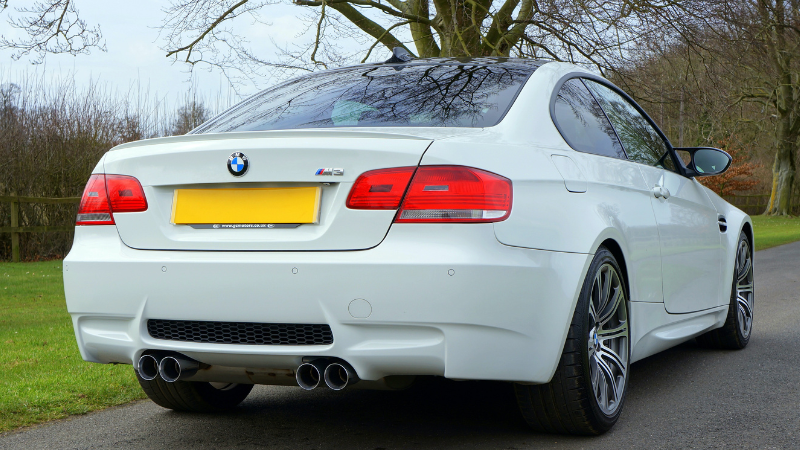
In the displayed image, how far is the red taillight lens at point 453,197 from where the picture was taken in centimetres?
279

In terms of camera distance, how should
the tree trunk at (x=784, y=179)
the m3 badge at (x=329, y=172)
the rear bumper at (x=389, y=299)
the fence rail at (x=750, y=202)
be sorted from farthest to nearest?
1. the fence rail at (x=750, y=202)
2. the tree trunk at (x=784, y=179)
3. the m3 badge at (x=329, y=172)
4. the rear bumper at (x=389, y=299)

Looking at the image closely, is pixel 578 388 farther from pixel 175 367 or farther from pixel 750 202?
pixel 750 202

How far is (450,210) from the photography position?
279 cm

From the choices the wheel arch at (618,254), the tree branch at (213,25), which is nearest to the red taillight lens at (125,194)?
the wheel arch at (618,254)

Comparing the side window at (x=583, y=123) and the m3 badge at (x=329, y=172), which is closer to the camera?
the m3 badge at (x=329, y=172)

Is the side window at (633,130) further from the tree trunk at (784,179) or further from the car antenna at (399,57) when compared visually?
the tree trunk at (784,179)

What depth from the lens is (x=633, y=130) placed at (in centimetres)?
453

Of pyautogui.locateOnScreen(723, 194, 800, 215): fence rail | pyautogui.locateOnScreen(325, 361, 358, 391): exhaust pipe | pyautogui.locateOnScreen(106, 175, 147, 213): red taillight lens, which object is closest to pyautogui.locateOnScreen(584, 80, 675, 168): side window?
pyautogui.locateOnScreen(325, 361, 358, 391): exhaust pipe

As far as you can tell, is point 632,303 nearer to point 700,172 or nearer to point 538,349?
point 538,349

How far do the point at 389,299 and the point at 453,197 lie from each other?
397 mm

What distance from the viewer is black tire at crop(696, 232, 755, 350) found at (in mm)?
5422

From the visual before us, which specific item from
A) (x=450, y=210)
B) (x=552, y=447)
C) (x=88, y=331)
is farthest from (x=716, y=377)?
(x=88, y=331)

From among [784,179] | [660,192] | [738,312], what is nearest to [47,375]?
[660,192]

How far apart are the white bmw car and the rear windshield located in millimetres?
13
